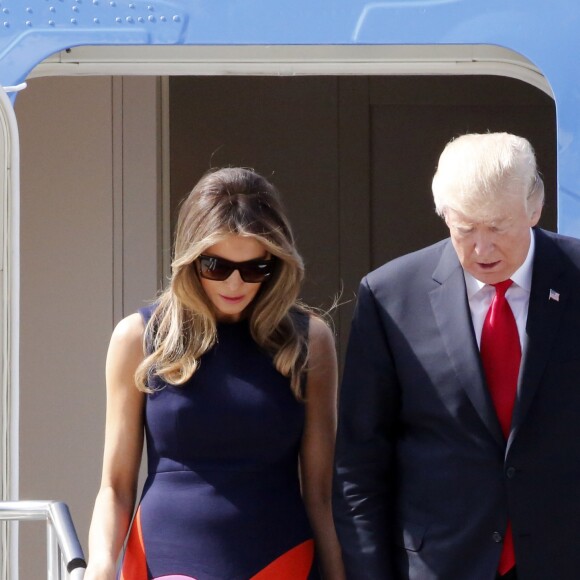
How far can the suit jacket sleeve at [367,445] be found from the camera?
2088 millimetres

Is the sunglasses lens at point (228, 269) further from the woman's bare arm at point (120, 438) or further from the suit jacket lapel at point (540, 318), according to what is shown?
the suit jacket lapel at point (540, 318)

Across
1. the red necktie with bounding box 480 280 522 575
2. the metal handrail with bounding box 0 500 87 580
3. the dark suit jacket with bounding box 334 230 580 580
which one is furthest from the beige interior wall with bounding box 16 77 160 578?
the red necktie with bounding box 480 280 522 575

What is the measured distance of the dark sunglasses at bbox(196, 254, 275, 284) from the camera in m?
2.21

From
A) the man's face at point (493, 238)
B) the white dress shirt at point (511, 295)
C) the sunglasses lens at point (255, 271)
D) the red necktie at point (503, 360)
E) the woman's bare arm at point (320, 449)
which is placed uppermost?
the man's face at point (493, 238)

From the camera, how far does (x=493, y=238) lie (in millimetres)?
1937

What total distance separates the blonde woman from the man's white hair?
0.40 metres

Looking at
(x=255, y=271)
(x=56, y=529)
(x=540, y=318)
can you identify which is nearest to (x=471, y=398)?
(x=540, y=318)

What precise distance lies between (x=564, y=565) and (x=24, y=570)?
3281 mm

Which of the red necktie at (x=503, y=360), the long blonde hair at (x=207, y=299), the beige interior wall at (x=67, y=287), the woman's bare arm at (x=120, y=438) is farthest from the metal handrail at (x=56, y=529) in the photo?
the beige interior wall at (x=67, y=287)

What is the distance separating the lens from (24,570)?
188 inches

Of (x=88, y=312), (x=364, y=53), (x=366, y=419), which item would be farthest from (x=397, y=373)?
(x=88, y=312)

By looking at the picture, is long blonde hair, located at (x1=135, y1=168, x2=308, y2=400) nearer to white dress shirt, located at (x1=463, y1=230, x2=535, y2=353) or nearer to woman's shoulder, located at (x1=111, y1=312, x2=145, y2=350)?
woman's shoulder, located at (x1=111, y1=312, x2=145, y2=350)

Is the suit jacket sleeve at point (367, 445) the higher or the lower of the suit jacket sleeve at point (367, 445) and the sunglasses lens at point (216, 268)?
the lower

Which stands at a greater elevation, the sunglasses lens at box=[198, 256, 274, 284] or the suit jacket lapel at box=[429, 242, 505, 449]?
the sunglasses lens at box=[198, 256, 274, 284]
